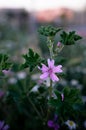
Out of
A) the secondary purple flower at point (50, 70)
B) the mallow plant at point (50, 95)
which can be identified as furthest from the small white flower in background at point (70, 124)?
the secondary purple flower at point (50, 70)

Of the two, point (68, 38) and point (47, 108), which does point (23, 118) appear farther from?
point (68, 38)

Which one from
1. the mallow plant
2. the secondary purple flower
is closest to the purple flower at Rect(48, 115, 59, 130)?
the mallow plant

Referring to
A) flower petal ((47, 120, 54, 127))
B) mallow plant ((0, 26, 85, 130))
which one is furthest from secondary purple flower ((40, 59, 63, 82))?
flower petal ((47, 120, 54, 127))

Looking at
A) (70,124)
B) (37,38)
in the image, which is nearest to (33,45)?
(37,38)

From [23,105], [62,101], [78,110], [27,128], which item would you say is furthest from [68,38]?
[27,128]

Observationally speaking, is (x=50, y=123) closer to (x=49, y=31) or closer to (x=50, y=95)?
(x=50, y=95)

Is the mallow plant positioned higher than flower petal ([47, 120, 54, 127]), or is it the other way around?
the mallow plant

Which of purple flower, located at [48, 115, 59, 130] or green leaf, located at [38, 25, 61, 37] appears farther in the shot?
purple flower, located at [48, 115, 59, 130]

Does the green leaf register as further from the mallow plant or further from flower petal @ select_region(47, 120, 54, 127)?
flower petal @ select_region(47, 120, 54, 127)
